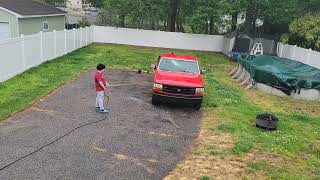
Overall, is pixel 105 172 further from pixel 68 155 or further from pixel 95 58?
pixel 95 58

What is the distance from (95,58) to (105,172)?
57.2 ft

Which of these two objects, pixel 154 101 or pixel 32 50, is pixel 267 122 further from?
pixel 32 50

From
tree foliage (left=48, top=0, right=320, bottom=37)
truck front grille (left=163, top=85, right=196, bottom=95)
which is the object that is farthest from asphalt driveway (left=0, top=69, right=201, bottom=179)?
tree foliage (left=48, top=0, right=320, bottom=37)

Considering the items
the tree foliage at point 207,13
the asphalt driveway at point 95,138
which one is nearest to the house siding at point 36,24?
the tree foliage at point 207,13

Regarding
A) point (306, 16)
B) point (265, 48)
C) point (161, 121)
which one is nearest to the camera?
point (161, 121)

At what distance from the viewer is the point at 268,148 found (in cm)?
1059

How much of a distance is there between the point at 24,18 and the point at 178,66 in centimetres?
1578

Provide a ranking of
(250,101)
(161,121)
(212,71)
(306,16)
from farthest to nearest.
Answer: (306,16) → (212,71) → (250,101) → (161,121)

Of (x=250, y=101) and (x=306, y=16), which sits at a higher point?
(x=306, y=16)

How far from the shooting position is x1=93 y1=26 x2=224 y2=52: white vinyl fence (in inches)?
1414

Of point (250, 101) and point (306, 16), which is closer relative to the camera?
point (250, 101)

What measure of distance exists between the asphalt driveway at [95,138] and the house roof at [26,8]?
13459 millimetres

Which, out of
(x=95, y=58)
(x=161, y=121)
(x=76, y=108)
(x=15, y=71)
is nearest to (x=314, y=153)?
(x=161, y=121)

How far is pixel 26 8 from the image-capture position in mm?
29000
